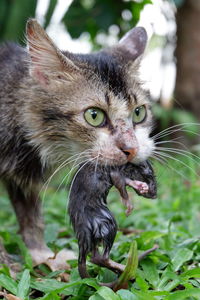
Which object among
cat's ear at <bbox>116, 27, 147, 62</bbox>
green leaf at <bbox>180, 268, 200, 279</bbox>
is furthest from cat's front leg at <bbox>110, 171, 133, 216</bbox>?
cat's ear at <bbox>116, 27, 147, 62</bbox>

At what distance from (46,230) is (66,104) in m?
1.35

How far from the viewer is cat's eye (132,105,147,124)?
3.38 m

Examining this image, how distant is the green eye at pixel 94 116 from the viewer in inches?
124

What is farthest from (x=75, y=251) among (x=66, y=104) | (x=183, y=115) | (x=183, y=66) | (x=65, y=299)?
(x=183, y=66)

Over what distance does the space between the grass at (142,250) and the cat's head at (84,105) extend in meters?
0.44

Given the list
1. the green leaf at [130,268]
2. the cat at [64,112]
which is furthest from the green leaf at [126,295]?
the cat at [64,112]

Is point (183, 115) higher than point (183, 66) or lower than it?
lower

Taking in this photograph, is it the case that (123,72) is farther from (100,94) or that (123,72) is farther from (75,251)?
(75,251)

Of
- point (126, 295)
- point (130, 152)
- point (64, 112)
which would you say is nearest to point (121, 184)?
point (130, 152)

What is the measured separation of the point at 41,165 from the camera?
3590 millimetres

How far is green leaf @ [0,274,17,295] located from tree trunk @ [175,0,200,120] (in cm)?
493

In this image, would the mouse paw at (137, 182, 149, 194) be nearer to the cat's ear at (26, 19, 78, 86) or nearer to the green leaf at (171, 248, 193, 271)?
the green leaf at (171, 248, 193, 271)

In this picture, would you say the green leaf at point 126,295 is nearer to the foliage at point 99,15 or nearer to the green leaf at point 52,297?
the green leaf at point 52,297

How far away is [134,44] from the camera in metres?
3.96
